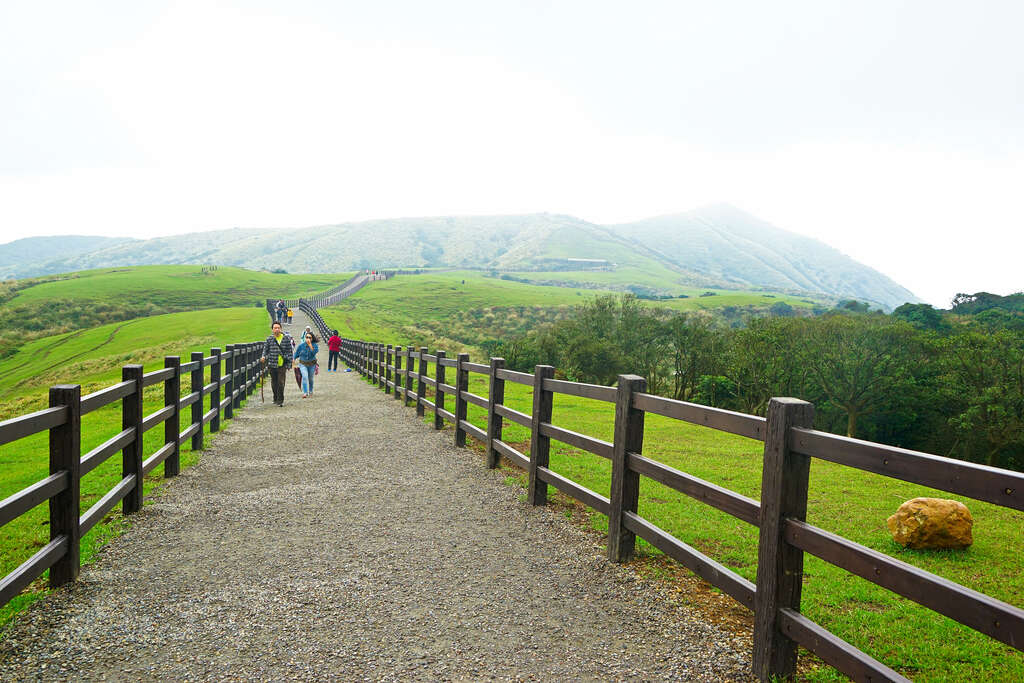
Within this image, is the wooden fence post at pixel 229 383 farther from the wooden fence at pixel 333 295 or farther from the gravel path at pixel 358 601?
the wooden fence at pixel 333 295

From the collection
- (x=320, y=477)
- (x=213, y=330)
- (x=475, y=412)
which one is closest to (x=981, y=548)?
(x=320, y=477)

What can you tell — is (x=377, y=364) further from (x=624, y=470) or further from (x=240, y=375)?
(x=624, y=470)

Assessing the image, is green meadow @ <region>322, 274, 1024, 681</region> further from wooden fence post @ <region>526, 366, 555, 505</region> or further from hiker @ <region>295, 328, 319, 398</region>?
hiker @ <region>295, 328, 319, 398</region>

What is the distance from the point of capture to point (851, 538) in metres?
7.58

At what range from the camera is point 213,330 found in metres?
49.1

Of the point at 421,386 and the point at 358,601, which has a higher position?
the point at 421,386

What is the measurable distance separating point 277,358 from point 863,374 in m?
32.5

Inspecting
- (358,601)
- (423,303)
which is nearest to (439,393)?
(358,601)

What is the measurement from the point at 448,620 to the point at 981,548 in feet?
20.2

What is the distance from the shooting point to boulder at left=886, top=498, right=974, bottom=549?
6.79 m

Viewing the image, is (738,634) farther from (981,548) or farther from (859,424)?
(859,424)

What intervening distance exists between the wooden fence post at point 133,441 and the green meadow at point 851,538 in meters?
4.43

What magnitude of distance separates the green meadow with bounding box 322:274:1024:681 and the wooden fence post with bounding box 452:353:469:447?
1.14 m

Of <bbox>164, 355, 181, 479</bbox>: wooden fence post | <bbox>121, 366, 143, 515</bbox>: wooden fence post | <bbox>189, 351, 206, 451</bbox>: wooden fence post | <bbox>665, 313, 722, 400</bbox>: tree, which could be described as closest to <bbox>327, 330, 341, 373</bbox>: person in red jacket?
<bbox>189, 351, 206, 451</bbox>: wooden fence post
